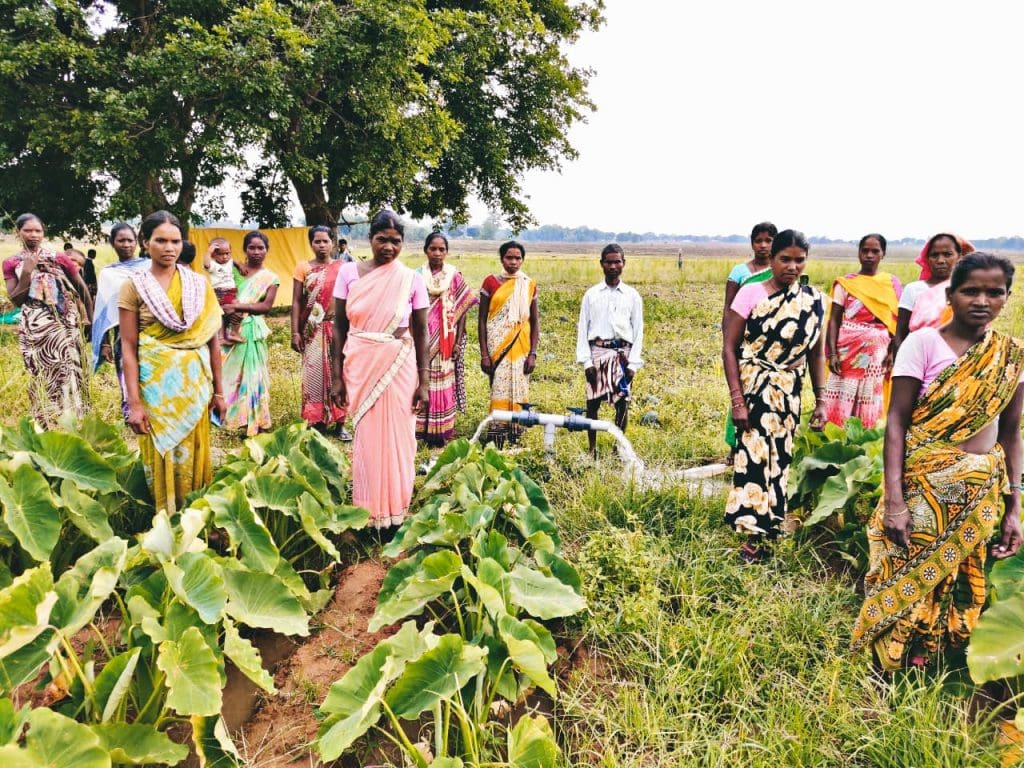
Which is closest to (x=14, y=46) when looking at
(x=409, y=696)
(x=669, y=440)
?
(x=669, y=440)

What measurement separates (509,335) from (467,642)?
327 cm

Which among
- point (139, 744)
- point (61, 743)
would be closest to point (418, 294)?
point (139, 744)

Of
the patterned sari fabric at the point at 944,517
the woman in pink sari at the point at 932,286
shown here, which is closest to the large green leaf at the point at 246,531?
the patterned sari fabric at the point at 944,517

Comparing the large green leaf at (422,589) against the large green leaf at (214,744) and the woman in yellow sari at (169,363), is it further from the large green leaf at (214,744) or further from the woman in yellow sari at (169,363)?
the woman in yellow sari at (169,363)

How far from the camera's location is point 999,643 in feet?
7.47

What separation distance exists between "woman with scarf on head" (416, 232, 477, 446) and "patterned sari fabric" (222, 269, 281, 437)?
1462 millimetres

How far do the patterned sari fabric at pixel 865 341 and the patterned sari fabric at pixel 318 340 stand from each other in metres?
4.30

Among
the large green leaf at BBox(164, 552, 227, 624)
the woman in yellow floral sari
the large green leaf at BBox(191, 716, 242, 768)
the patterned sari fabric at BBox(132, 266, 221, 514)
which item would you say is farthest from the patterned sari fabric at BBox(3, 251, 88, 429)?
the woman in yellow floral sari

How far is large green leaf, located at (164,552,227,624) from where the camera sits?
2334 mm

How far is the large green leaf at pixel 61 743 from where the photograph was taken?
174cm

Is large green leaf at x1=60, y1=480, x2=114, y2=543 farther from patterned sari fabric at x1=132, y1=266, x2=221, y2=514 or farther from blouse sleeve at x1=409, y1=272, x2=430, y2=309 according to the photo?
blouse sleeve at x1=409, y1=272, x2=430, y2=309

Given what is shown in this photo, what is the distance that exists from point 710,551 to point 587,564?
2.27ft

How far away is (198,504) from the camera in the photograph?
2.97 meters

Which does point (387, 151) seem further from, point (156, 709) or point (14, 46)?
point (156, 709)
